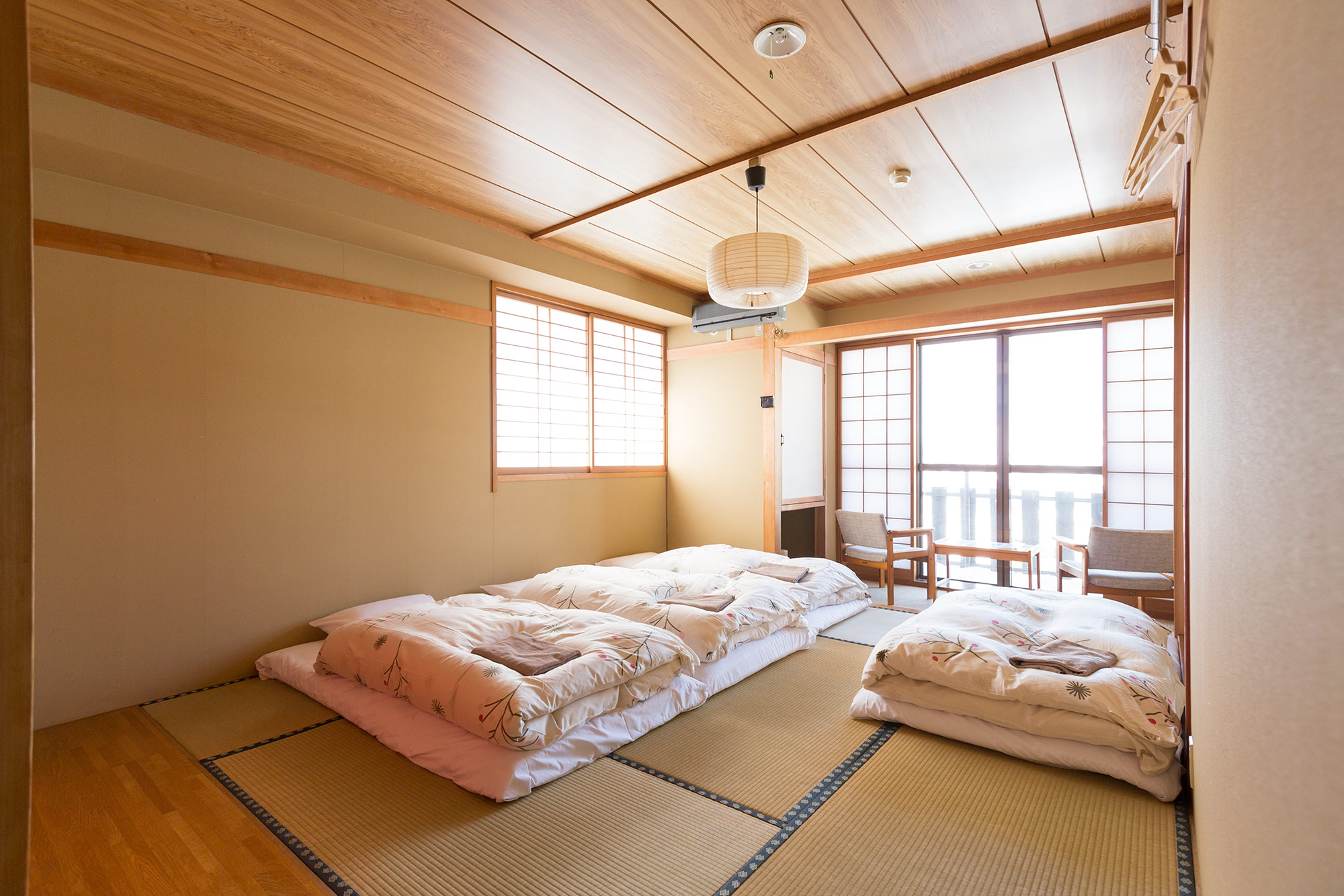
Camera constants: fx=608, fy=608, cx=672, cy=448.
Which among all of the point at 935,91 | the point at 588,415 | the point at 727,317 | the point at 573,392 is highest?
the point at 935,91

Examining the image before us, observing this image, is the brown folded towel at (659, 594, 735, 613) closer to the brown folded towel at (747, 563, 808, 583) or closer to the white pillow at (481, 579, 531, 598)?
the brown folded towel at (747, 563, 808, 583)

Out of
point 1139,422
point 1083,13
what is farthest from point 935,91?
point 1139,422

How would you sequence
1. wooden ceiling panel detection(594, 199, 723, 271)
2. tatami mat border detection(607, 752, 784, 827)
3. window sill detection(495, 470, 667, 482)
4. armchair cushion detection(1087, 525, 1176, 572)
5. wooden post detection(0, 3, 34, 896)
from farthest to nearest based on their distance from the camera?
window sill detection(495, 470, 667, 482)
armchair cushion detection(1087, 525, 1176, 572)
wooden ceiling panel detection(594, 199, 723, 271)
tatami mat border detection(607, 752, 784, 827)
wooden post detection(0, 3, 34, 896)

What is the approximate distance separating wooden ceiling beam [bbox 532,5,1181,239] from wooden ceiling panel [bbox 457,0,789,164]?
112mm

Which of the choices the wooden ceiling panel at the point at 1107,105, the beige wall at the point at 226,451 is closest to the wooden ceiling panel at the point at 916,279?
the wooden ceiling panel at the point at 1107,105

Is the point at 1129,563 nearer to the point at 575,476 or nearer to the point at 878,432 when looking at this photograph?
the point at 878,432

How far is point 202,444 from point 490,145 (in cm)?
221

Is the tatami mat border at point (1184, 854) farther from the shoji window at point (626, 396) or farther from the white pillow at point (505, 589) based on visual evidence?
the shoji window at point (626, 396)

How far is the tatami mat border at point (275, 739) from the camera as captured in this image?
8.14 feet

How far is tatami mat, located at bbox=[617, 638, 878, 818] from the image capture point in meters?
2.31

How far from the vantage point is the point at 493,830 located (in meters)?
2.02

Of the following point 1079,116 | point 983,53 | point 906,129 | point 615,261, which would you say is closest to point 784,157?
point 906,129

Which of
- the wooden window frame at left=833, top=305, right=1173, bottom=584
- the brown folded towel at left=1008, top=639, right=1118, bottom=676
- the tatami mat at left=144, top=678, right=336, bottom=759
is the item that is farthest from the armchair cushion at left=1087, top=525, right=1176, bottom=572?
the tatami mat at left=144, top=678, right=336, bottom=759

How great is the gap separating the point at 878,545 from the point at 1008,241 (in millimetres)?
2603
